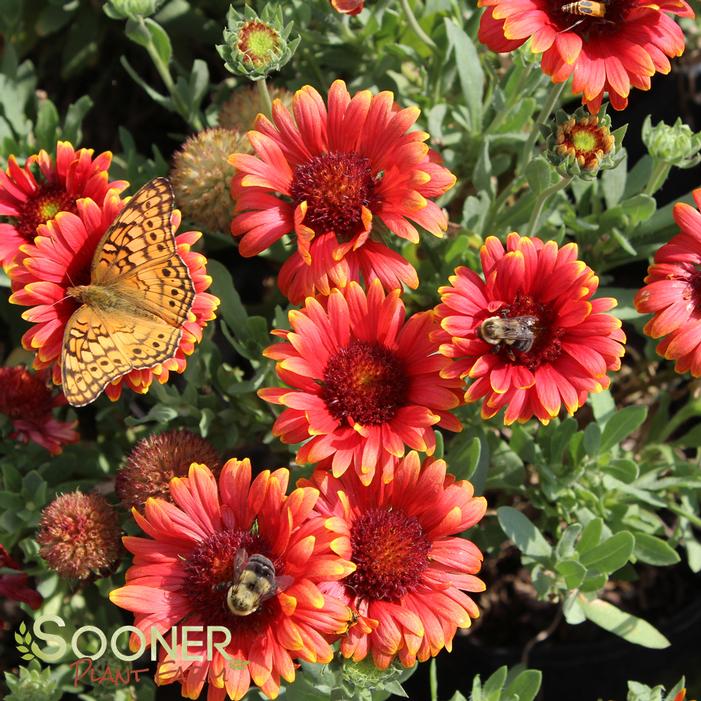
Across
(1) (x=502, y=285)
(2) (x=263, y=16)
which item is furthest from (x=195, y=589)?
(2) (x=263, y=16)

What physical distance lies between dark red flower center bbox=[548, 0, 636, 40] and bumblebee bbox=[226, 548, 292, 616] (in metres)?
1.12

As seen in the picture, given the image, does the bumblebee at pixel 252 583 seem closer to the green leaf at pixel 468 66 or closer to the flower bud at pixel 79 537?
the flower bud at pixel 79 537

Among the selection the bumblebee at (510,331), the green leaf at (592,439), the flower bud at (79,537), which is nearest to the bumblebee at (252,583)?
the flower bud at (79,537)

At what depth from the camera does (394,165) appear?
1644 mm

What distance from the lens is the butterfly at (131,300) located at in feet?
4.99

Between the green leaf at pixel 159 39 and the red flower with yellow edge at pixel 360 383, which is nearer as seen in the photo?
the red flower with yellow edge at pixel 360 383

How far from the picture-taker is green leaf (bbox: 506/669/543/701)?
67.2 inches

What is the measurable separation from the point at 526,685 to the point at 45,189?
1496 mm

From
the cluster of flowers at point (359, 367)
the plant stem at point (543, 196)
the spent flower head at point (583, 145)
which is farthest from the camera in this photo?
the plant stem at point (543, 196)

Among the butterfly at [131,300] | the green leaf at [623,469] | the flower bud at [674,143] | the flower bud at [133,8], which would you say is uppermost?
the flower bud at [133,8]

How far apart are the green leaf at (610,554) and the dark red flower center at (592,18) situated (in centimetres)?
102

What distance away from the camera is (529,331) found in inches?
58.3

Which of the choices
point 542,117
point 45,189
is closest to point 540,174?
point 542,117

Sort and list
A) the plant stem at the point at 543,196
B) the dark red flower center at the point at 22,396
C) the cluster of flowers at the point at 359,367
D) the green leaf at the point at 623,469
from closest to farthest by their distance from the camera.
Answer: the cluster of flowers at the point at 359,367
the plant stem at the point at 543,196
the green leaf at the point at 623,469
the dark red flower center at the point at 22,396
